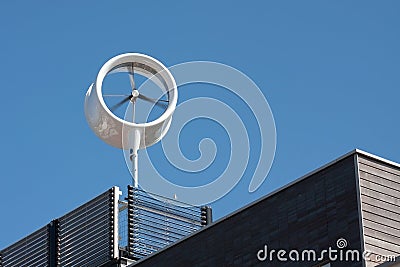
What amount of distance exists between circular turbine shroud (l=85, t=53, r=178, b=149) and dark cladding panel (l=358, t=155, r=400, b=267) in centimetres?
1490

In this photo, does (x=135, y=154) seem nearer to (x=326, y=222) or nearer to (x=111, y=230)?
(x=111, y=230)

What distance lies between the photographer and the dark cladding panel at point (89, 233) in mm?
42125

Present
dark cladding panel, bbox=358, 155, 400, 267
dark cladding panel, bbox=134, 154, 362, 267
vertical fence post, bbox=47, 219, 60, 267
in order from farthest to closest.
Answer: vertical fence post, bbox=47, 219, 60, 267 < dark cladding panel, bbox=134, 154, 362, 267 < dark cladding panel, bbox=358, 155, 400, 267

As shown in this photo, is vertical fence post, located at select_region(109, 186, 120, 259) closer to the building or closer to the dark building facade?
the building

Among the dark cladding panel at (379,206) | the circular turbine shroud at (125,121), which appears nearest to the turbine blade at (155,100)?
the circular turbine shroud at (125,121)

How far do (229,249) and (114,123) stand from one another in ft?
38.5

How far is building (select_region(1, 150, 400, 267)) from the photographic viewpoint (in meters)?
30.1

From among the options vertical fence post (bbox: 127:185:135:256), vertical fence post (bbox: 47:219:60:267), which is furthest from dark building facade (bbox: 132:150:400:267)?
vertical fence post (bbox: 47:219:60:267)

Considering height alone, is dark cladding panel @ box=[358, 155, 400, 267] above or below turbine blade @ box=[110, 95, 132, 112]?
below

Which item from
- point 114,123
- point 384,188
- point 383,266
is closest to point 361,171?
point 384,188

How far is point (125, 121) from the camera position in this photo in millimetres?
44750

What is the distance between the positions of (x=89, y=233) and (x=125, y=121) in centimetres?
405

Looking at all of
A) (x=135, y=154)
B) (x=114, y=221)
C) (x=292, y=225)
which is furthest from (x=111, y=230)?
(x=292, y=225)

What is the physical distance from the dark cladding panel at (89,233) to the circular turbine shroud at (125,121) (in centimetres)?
253
